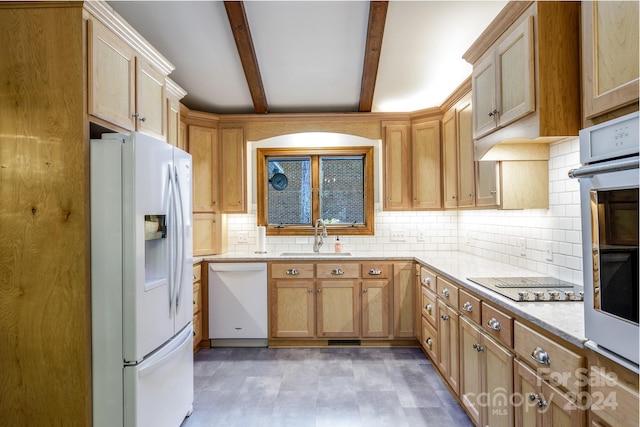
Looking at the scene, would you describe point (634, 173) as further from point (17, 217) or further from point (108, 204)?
point (17, 217)

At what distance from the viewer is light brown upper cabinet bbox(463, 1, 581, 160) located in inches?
65.4

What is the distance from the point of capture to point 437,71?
3.49 metres

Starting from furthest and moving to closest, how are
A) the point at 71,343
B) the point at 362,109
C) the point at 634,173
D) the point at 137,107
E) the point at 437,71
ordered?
the point at 362,109 < the point at 437,71 < the point at 137,107 < the point at 71,343 < the point at 634,173

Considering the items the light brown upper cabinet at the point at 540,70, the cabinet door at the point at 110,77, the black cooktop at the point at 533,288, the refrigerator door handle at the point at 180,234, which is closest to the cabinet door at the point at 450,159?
the black cooktop at the point at 533,288

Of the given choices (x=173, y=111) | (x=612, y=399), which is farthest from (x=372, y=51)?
(x=612, y=399)

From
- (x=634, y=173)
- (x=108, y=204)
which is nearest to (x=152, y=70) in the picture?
(x=108, y=204)

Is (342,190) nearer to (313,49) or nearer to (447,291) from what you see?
(313,49)

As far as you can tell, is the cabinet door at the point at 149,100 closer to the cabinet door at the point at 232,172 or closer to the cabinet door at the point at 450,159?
the cabinet door at the point at 232,172

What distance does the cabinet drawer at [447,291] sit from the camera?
2364mm

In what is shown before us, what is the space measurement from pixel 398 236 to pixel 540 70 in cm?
260

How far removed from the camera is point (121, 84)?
6.56 feet

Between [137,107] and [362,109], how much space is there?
2454 millimetres

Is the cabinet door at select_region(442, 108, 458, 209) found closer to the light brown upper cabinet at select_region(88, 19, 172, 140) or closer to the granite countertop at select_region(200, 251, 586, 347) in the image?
the granite countertop at select_region(200, 251, 586, 347)

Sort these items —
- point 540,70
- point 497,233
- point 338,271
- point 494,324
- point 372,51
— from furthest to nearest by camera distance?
point 338,271
point 372,51
point 497,233
point 494,324
point 540,70
